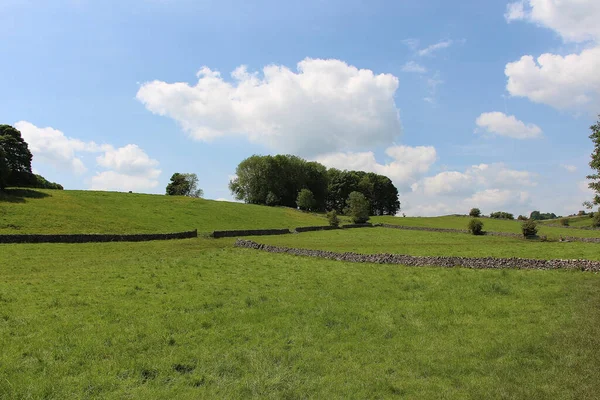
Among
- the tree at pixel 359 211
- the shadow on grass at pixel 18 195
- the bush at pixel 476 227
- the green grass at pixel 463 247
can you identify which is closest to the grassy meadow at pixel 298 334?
the green grass at pixel 463 247

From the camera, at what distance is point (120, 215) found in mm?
54906

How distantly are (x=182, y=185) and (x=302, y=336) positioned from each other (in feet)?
412

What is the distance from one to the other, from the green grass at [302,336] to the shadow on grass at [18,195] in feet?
131

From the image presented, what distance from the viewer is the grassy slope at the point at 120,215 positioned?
4334cm

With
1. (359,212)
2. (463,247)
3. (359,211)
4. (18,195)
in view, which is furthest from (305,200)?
(463,247)

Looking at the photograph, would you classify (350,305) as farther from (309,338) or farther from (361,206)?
(361,206)

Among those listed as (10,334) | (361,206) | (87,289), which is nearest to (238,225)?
(361,206)

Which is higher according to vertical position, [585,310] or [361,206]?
[361,206]

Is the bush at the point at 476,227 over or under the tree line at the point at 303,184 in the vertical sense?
under

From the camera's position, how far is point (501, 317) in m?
12.3

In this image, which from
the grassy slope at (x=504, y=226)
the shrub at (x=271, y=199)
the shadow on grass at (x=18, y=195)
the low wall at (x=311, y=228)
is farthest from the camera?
the shrub at (x=271, y=199)

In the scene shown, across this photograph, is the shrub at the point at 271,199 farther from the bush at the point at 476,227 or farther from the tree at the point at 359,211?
the bush at the point at 476,227

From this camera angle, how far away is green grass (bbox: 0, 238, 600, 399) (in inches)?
324

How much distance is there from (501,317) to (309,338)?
6.44m
